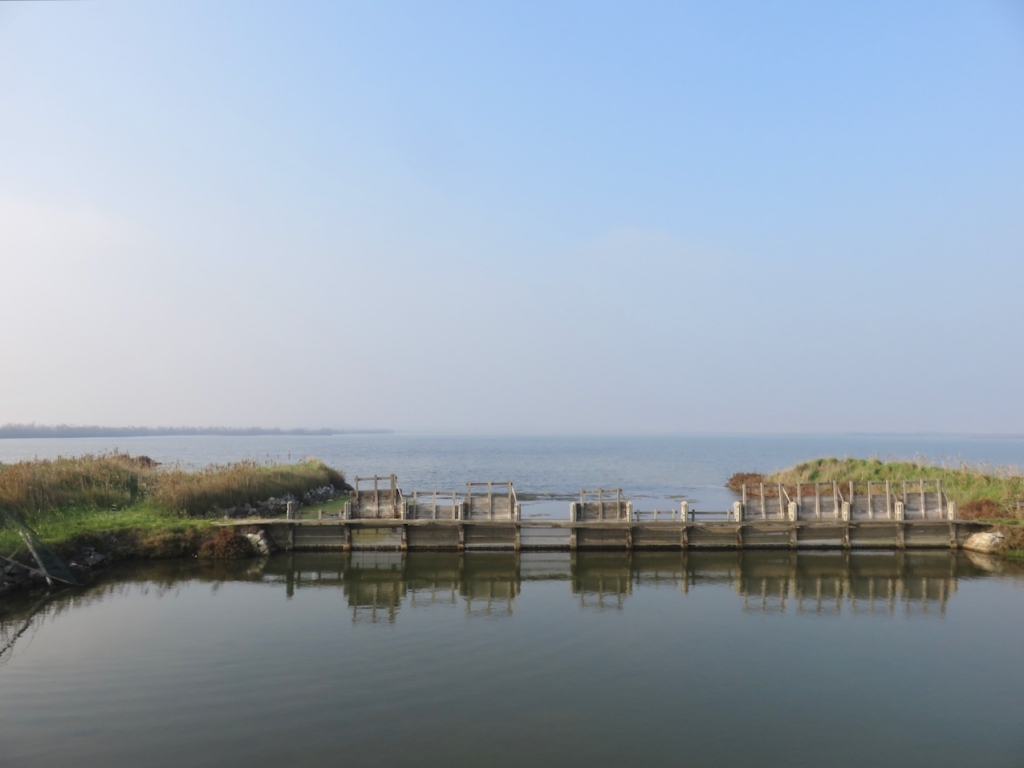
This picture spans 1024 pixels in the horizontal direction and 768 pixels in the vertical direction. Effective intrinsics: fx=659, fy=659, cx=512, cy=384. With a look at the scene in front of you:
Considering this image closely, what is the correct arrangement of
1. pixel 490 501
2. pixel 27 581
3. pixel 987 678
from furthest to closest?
1. pixel 490 501
2. pixel 27 581
3. pixel 987 678

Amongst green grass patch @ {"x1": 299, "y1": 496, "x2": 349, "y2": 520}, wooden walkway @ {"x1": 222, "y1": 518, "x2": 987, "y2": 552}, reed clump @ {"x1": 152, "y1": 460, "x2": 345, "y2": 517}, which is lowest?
green grass patch @ {"x1": 299, "y1": 496, "x2": 349, "y2": 520}

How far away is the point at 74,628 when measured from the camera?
20203mm

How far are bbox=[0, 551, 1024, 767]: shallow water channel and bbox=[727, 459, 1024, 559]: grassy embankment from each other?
22.5 ft

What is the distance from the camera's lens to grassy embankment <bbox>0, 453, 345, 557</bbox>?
28859 mm

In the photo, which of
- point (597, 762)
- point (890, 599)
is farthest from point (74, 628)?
point (890, 599)

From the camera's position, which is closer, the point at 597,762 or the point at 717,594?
the point at 597,762

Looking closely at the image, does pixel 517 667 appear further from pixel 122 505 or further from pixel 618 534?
pixel 122 505

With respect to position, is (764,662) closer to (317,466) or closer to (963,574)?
(963,574)

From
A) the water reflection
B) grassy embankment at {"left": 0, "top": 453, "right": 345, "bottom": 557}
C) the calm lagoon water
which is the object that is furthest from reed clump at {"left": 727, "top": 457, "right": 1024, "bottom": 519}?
grassy embankment at {"left": 0, "top": 453, "right": 345, "bottom": 557}

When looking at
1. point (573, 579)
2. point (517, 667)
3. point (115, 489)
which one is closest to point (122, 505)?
point (115, 489)

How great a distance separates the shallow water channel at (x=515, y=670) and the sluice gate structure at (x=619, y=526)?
378 cm

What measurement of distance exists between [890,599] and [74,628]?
91.8ft

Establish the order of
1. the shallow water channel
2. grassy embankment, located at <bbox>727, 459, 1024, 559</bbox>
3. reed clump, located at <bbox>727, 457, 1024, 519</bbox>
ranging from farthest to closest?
1. reed clump, located at <bbox>727, 457, 1024, 519</bbox>
2. grassy embankment, located at <bbox>727, 459, 1024, 559</bbox>
3. the shallow water channel

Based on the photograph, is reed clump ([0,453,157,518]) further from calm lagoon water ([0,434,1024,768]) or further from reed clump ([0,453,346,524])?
calm lagoon water ([0,434,1024,768])
